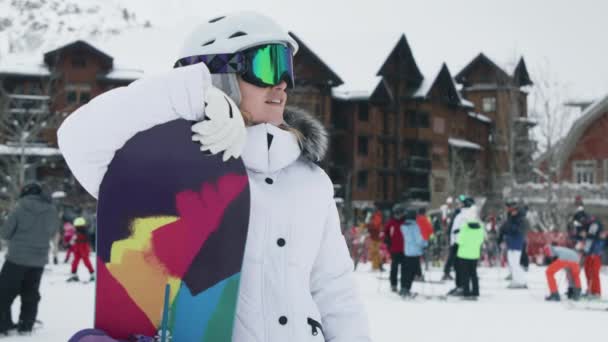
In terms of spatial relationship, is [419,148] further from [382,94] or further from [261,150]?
[261,150]

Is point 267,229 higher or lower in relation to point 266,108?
lower

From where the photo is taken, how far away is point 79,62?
1511 inches

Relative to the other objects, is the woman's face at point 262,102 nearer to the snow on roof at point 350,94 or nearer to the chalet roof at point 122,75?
the chalet roof at point 122,75

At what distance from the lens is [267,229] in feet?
6.49

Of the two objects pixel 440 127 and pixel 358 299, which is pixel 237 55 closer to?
pixel 358 299

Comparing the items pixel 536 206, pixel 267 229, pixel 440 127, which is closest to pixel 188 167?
pixel 267 229

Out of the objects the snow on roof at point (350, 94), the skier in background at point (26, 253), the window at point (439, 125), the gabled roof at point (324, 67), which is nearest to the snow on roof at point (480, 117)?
the window at point (439, 125)

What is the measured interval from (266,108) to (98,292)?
2.18 ft

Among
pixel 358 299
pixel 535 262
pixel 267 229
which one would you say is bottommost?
pixel 535 262

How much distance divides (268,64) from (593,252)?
12.5 metres

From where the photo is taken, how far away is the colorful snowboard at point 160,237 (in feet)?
5.71

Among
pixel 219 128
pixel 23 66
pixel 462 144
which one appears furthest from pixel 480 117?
pixel 219 128

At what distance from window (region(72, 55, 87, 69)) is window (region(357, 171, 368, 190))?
50.8 ft

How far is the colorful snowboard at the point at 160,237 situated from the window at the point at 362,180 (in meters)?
Result: 40.5
